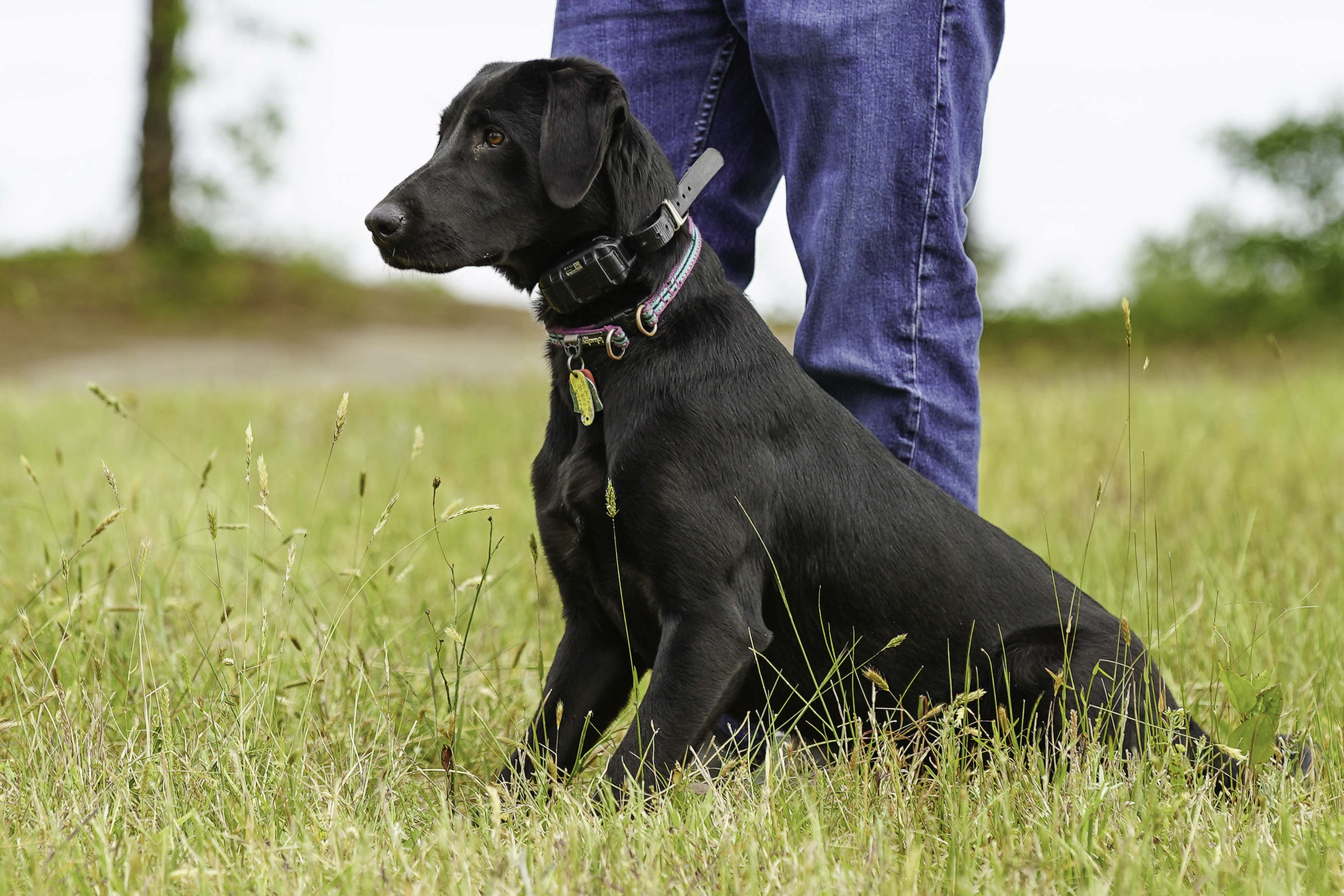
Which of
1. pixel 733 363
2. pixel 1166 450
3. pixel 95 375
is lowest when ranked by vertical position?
pixel 95 375

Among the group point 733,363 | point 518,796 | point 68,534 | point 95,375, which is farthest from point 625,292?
point 95,375

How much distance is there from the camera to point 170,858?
1485mm

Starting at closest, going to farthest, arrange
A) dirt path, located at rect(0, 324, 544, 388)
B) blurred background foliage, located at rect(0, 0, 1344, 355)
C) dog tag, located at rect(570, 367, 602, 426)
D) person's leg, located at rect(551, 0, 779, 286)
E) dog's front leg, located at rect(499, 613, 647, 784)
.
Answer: dog tag, located at rect(570, 367, 602, 426) < dog's front leg, located at rect(499, 613, 647, 784) < person's leg, located at rect(551, 0, 779, 286) < dirt path, located at rect(0, 324, 544, 388) < blurred background foliage, located at rect(0, 0, 1344, 355)

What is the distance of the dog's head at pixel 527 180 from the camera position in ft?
6.34

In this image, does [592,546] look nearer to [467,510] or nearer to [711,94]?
[467,510]

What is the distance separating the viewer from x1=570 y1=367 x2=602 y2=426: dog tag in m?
1.86

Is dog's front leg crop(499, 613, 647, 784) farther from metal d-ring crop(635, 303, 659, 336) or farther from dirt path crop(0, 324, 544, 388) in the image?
dirt path crop(0, 324, 544, 388)

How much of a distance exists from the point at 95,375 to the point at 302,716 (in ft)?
36.1

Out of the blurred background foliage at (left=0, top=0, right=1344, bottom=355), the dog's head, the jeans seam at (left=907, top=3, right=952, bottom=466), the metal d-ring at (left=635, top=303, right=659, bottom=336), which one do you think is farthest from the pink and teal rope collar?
the blurred background foliage at (left=0, top=0, right=1344, bottom=355)

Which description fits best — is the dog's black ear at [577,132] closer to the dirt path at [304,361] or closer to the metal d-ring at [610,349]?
the metal d-ring at [610,349]

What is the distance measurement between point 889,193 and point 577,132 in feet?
2.13

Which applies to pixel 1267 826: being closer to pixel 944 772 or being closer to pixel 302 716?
pixel 944 772

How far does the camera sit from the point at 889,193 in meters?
2.20

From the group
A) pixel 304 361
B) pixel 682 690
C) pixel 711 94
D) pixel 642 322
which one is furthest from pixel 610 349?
pixel 304 361
